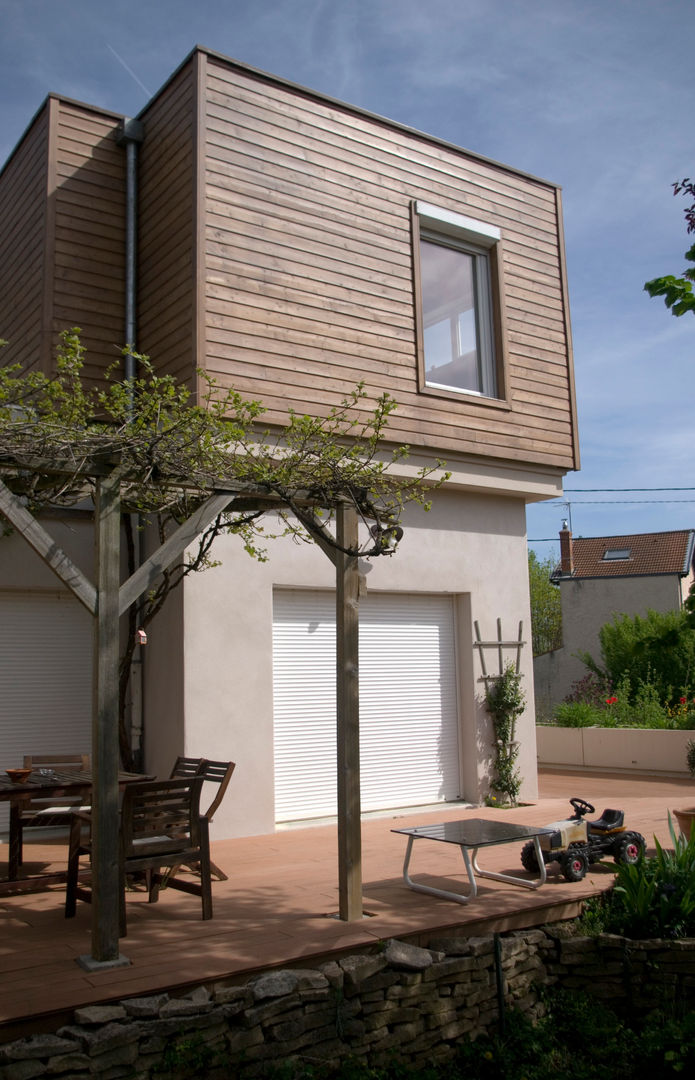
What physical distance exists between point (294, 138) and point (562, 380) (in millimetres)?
4271

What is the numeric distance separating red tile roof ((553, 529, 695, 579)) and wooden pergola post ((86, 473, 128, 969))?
2602 centimetres

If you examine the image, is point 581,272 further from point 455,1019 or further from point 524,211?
point 455,1019

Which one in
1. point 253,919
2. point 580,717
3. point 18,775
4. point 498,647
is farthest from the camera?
point 580,717

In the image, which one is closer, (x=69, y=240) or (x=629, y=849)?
(x=629, y=849)

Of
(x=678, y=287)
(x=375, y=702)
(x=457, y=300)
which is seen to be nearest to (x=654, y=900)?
(x=678, y=287)

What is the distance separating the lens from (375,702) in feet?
31.4

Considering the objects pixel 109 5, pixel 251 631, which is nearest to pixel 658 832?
pixel 251 631

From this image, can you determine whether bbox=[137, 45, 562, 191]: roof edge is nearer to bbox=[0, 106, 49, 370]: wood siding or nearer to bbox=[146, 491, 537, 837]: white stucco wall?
bbox=[0, 106, 49, 370]: wood siding

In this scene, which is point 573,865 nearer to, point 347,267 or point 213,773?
point 213,773

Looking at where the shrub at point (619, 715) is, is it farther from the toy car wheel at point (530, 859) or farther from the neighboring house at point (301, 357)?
the toy car wheel at point (530, 859)

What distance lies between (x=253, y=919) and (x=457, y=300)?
744cm

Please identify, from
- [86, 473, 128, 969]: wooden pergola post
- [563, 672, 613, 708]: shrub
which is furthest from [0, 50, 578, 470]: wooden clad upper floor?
[563, 672, 613, 708]: shrub

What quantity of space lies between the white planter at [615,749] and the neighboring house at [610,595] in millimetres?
12876

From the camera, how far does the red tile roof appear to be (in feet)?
97.8
